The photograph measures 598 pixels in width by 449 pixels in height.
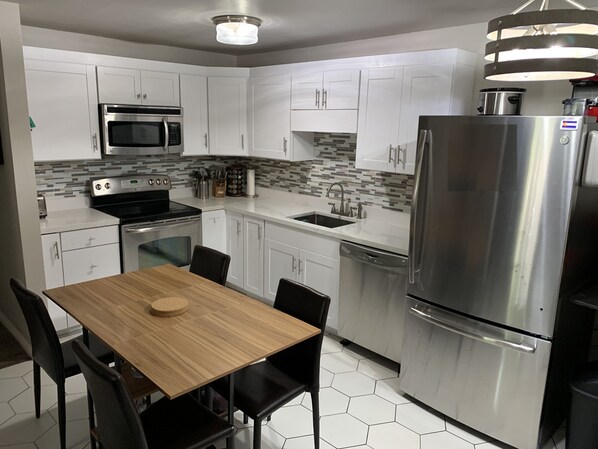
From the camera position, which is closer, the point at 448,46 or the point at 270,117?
the point at 448,46

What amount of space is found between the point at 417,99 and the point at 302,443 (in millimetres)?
2217

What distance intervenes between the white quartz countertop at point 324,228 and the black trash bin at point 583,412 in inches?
44.8

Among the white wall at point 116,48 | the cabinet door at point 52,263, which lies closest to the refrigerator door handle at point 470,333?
the cabinet door at point 52,263

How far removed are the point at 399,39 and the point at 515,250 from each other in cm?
197

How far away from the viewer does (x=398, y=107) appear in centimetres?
308

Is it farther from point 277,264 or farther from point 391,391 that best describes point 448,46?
point 391,391

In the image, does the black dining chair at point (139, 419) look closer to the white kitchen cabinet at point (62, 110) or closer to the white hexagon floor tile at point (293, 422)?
the white hexagon floor tile at point (293, 422)

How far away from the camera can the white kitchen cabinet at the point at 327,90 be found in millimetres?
3338

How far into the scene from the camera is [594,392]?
2111mm

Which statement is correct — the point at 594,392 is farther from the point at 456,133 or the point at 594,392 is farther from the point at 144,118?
the point at 144,118

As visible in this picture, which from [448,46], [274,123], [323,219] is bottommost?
A: [323,219]

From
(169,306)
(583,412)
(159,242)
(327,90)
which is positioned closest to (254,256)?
(159,242)

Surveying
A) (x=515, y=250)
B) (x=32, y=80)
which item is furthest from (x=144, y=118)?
(x=515, y=250)

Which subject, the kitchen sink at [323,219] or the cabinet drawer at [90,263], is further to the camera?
the kitchen sink at [323,219]
